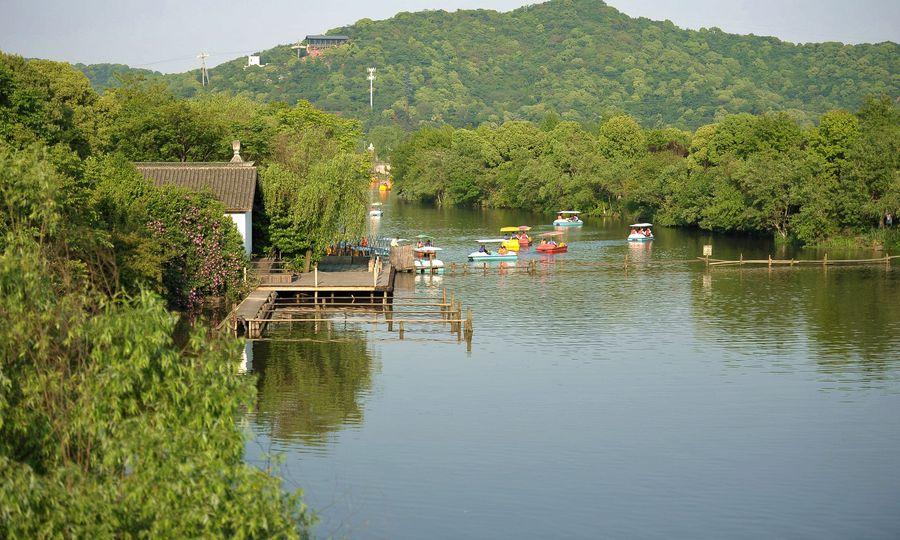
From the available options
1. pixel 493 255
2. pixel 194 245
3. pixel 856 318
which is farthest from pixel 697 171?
pixel 194 245

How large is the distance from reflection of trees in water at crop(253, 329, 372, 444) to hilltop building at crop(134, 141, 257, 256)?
7.14 m

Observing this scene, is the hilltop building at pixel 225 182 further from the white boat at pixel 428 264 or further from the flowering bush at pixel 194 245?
the white boat at pixel 428 264

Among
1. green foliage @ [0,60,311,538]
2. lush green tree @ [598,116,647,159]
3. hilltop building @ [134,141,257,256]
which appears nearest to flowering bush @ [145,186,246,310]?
hilltop building @ [134,141,257,256]

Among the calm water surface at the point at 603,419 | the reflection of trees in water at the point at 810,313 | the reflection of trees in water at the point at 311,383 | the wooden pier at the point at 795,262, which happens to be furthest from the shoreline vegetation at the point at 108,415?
the wooden pier at the point at 795,262

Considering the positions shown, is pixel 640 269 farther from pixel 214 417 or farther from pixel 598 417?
pixel 214 417

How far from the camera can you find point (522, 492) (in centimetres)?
2533

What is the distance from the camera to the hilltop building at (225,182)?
46562 millimetres

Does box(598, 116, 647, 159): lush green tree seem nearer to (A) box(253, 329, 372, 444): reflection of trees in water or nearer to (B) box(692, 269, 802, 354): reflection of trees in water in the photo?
(B) box(692, 269, 802, 354): reflection of trees in water

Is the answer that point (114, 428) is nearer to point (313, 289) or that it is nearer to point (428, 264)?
point (313, 289)

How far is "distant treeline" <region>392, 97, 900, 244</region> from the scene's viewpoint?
71688 mm

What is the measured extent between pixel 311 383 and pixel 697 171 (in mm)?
61773

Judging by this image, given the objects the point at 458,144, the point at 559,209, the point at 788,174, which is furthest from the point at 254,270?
the point at 458,144

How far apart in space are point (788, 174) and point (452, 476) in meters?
54.7

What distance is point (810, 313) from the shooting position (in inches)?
1853
